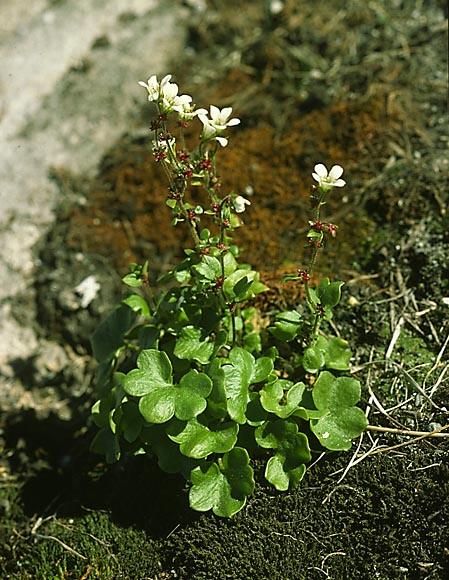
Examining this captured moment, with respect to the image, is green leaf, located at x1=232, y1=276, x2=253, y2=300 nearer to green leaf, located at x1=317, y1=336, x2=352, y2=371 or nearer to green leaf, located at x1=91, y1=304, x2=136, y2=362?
green leaf, located at x1=317, y1=336, x2=352, y2=371

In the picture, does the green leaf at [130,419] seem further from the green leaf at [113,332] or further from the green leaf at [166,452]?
the green leaf at [113,332]

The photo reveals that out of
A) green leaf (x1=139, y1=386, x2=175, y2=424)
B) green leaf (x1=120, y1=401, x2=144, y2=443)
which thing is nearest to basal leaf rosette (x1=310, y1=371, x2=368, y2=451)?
green leaf (x1=139, y1=386, x2=175, y2=424)

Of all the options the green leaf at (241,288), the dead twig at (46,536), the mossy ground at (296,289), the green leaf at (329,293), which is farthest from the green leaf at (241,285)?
the dead twig at (46,536)

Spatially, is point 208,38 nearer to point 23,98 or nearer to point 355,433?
point 23,98

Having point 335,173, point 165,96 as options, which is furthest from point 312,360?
point 165,96

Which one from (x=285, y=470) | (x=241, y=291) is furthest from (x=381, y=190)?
(x=285, y=470)

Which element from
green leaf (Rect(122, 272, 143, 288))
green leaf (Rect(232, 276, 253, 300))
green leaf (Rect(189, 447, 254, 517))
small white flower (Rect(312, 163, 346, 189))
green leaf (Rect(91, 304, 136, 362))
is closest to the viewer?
small white flower (Rect(312, 163, 346, 189))
